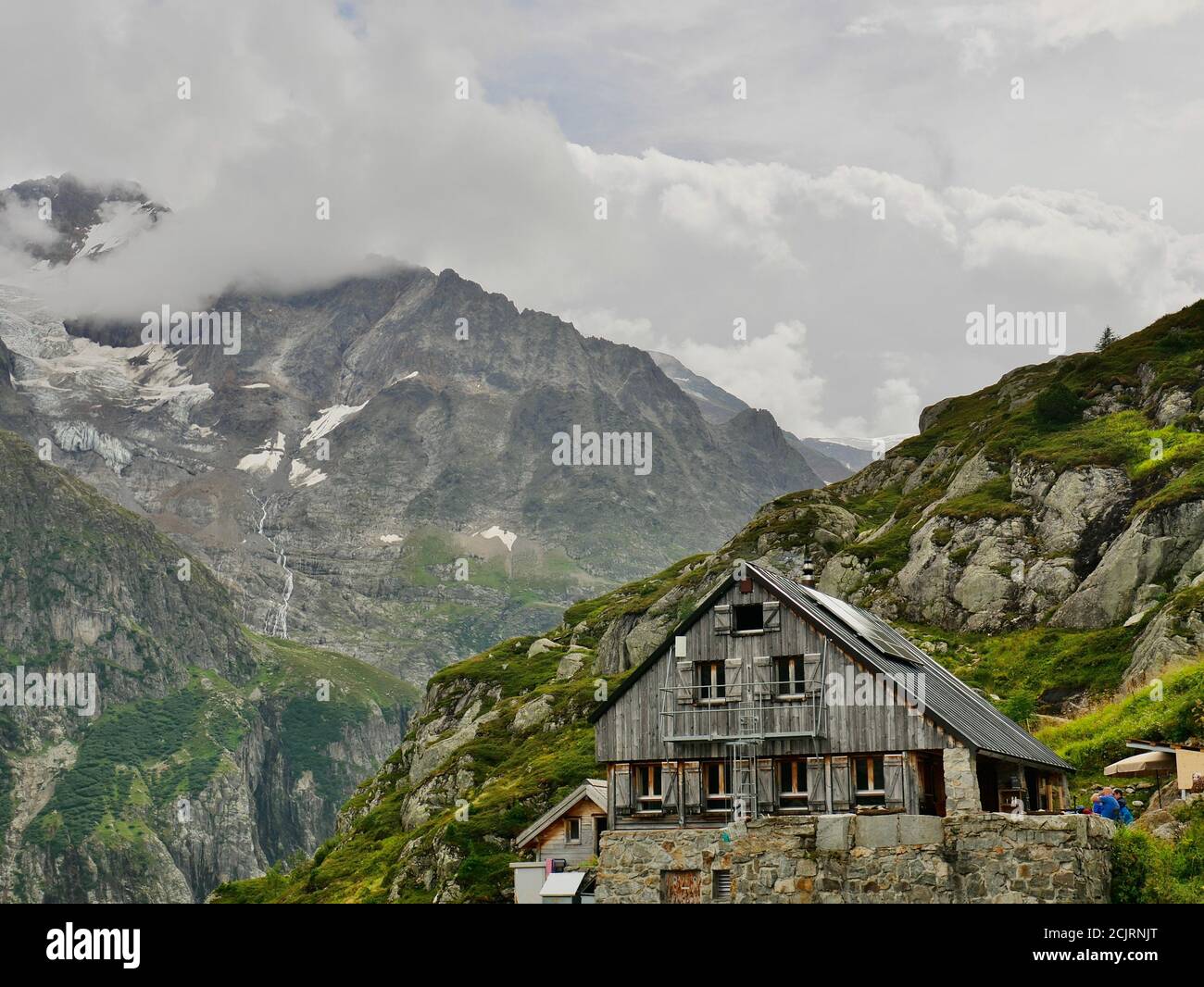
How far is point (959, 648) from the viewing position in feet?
280

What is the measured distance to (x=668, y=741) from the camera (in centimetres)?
5478

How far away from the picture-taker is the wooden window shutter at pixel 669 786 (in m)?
54.3

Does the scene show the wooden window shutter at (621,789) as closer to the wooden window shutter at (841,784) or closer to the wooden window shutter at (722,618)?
the wooden window shutter at (722,618)

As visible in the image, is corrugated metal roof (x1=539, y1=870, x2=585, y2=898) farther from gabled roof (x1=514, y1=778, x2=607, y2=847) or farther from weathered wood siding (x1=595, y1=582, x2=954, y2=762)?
gabled roof (x1=514, y1=778, x2=607, y2=847)

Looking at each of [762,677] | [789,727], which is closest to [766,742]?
[789,727]

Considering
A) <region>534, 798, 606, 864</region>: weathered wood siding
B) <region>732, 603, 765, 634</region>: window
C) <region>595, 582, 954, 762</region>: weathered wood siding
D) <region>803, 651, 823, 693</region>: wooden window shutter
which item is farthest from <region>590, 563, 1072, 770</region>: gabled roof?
<region>534, 798, 606, 864</region>: weathered wood siding

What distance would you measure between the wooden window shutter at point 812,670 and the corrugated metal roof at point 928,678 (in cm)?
142

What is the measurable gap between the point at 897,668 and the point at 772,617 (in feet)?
17.8

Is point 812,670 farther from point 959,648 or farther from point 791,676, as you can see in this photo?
point 959,648

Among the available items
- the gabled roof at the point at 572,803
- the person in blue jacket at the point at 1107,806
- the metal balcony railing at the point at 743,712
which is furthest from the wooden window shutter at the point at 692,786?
the person in blue jacket at the point at 1107,806

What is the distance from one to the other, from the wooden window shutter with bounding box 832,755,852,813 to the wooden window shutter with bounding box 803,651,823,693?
9.25 ft

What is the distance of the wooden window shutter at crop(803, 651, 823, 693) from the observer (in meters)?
52.2
